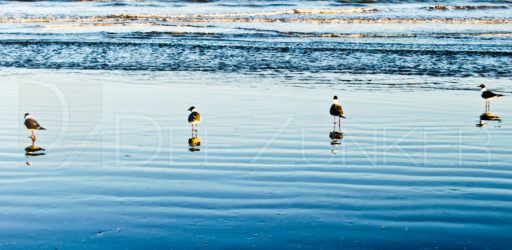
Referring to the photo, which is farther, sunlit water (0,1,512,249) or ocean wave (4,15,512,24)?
ocean wave (4,15,512,24)

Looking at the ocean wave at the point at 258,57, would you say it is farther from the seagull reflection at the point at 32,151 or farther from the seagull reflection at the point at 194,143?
the seagull reflection at the point at 32,151

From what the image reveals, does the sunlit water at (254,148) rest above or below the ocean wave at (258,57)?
below

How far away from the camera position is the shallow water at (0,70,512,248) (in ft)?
18.8

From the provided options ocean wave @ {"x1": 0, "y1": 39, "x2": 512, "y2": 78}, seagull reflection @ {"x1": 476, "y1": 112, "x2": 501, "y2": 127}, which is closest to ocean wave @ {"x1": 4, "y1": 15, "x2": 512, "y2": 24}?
ocean wave @ {"x1": 0, "y1": 39, "x2": 512, "y2": 78}

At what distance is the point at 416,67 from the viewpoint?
1995 centimetres

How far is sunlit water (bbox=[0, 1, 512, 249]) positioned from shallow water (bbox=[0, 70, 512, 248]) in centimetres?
2

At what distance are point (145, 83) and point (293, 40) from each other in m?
12.6

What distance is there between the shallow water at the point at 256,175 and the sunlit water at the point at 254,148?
0.02 m

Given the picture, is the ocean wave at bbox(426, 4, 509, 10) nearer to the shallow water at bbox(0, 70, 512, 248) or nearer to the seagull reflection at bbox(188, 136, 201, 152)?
the shallow water at bbox(0, 70, 512, 248)

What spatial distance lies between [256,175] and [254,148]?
1.55 meters

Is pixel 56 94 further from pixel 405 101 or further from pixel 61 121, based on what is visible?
pixel 405 101

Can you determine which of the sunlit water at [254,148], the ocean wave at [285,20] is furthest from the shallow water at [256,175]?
the ocean wave at [285,20]

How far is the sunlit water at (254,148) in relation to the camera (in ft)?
19.2

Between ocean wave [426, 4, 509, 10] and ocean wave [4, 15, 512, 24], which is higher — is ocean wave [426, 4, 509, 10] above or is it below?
above
